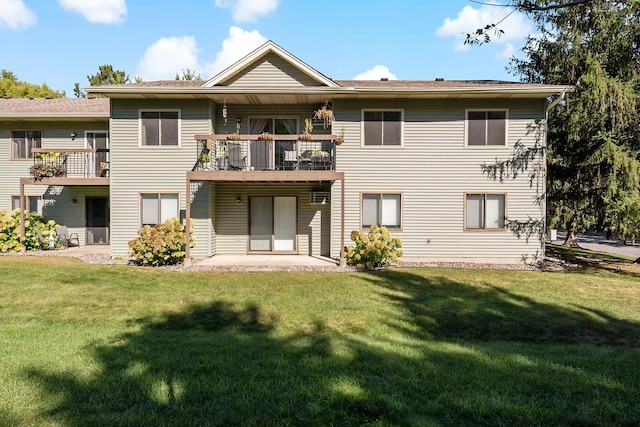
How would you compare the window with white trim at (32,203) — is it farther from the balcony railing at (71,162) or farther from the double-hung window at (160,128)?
the double-hung window at (160,128)

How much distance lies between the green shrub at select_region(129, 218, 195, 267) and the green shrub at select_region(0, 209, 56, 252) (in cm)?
574

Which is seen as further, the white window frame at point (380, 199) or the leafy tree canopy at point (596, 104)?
the white window frame at point (380, 199)

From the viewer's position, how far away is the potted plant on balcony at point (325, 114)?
12805 mm

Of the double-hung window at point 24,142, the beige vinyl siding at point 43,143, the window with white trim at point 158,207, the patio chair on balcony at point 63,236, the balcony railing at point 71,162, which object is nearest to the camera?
the window with white trim at point 158,207

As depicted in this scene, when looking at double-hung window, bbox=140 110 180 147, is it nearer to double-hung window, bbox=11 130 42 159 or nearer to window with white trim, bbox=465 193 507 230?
double-hung window, bbox=11 130 42 159

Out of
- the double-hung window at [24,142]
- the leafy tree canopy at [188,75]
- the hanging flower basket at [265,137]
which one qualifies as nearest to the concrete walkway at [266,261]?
the hanging flower basket at [265,137]

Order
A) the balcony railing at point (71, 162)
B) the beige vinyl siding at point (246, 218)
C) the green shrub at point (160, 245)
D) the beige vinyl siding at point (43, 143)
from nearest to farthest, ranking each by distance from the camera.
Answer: the green shrub at point (160, 245)
the beige vinyl siding at point (246, 218)
the balcony railing at point (71, 162)
the beige vinyl siding at point (43, 143)

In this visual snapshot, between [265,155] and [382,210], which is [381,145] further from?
[265,155]

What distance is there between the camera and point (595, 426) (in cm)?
330

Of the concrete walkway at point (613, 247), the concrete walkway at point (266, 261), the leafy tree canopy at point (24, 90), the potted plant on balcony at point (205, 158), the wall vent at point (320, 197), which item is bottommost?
the concrete walkway at point (613, 247)

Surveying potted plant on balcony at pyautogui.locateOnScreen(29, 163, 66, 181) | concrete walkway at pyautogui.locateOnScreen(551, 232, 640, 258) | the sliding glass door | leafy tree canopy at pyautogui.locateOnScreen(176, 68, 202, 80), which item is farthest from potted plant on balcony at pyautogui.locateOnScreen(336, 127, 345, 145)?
leafy tree canopy at pyautogui.locateOnScreen(176, 68, 202, 80)

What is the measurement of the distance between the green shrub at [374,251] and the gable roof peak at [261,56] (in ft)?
17.4

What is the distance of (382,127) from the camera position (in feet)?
44.0

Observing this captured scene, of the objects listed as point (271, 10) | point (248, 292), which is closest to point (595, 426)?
point (248, 292)
